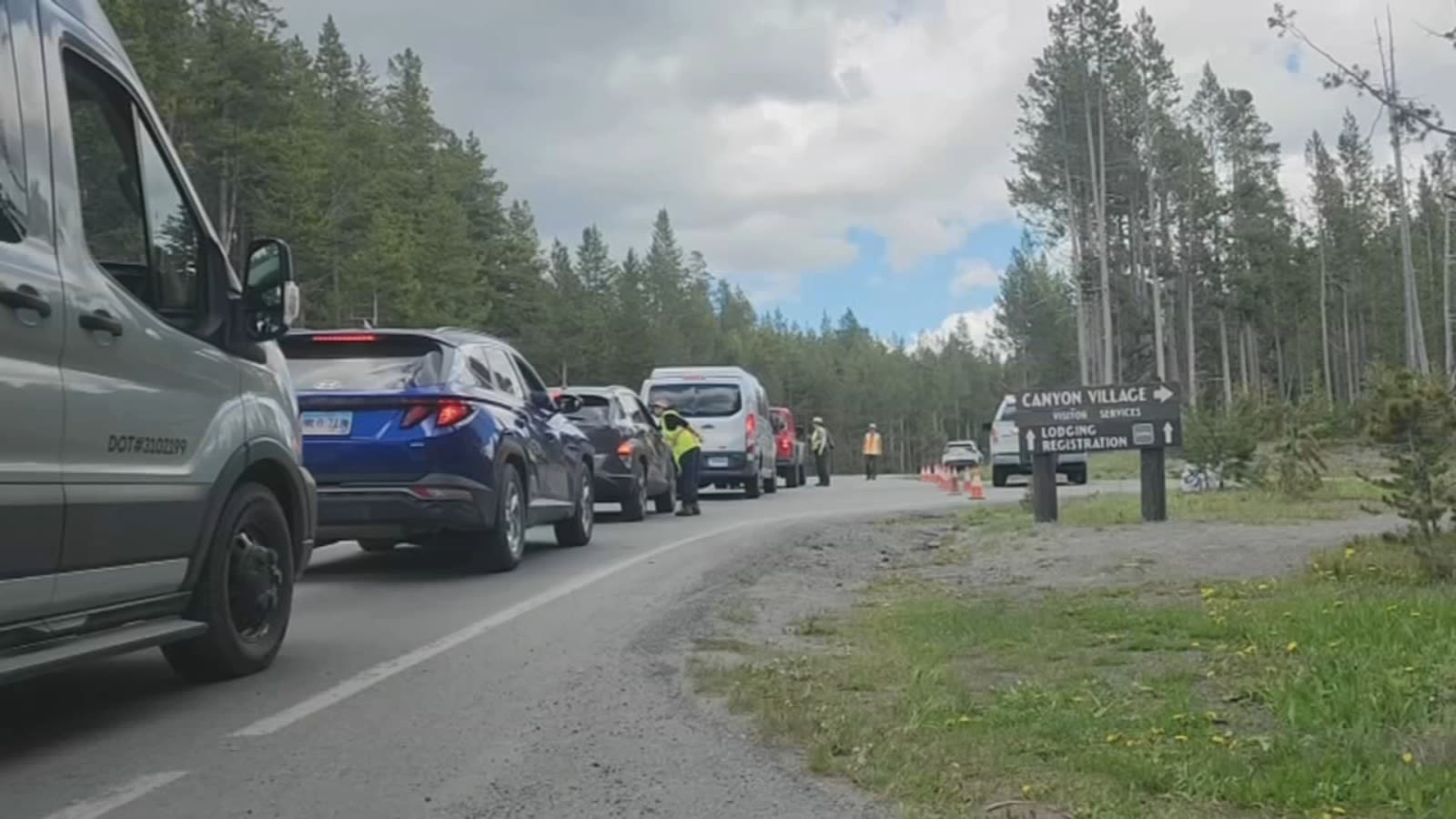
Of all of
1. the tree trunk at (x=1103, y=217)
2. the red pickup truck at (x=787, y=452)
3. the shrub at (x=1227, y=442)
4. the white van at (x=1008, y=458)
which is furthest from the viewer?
the tree trunk at (x=1103, y=217)

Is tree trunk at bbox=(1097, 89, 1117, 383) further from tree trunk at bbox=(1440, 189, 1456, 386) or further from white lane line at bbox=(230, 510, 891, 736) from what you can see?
white lane line at bbox=(230, 510, 891, 736)

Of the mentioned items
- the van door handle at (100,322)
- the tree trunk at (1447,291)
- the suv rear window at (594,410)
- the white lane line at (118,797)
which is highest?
the tree trunk at (1447,291)

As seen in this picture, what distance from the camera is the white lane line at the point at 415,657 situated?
218 inches

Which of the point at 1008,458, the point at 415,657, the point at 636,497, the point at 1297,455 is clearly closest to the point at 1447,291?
the point at 1008,458

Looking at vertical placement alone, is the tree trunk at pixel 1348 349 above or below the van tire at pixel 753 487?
above

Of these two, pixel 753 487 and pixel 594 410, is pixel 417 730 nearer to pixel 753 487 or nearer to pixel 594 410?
pixel 594 410

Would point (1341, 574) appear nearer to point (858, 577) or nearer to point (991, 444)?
point (858, 577)

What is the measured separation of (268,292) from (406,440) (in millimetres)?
3568

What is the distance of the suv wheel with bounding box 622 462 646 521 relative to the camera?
55.0 ft

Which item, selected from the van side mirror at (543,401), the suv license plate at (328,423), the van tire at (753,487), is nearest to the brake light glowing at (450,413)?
the suv license plate at (328,423)

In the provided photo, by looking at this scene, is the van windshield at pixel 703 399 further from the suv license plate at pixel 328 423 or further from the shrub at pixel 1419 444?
the shrub at pixel 1419 444

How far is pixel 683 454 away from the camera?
18922mm

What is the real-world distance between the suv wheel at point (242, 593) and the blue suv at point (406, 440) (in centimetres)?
284

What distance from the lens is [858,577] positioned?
426 inches
